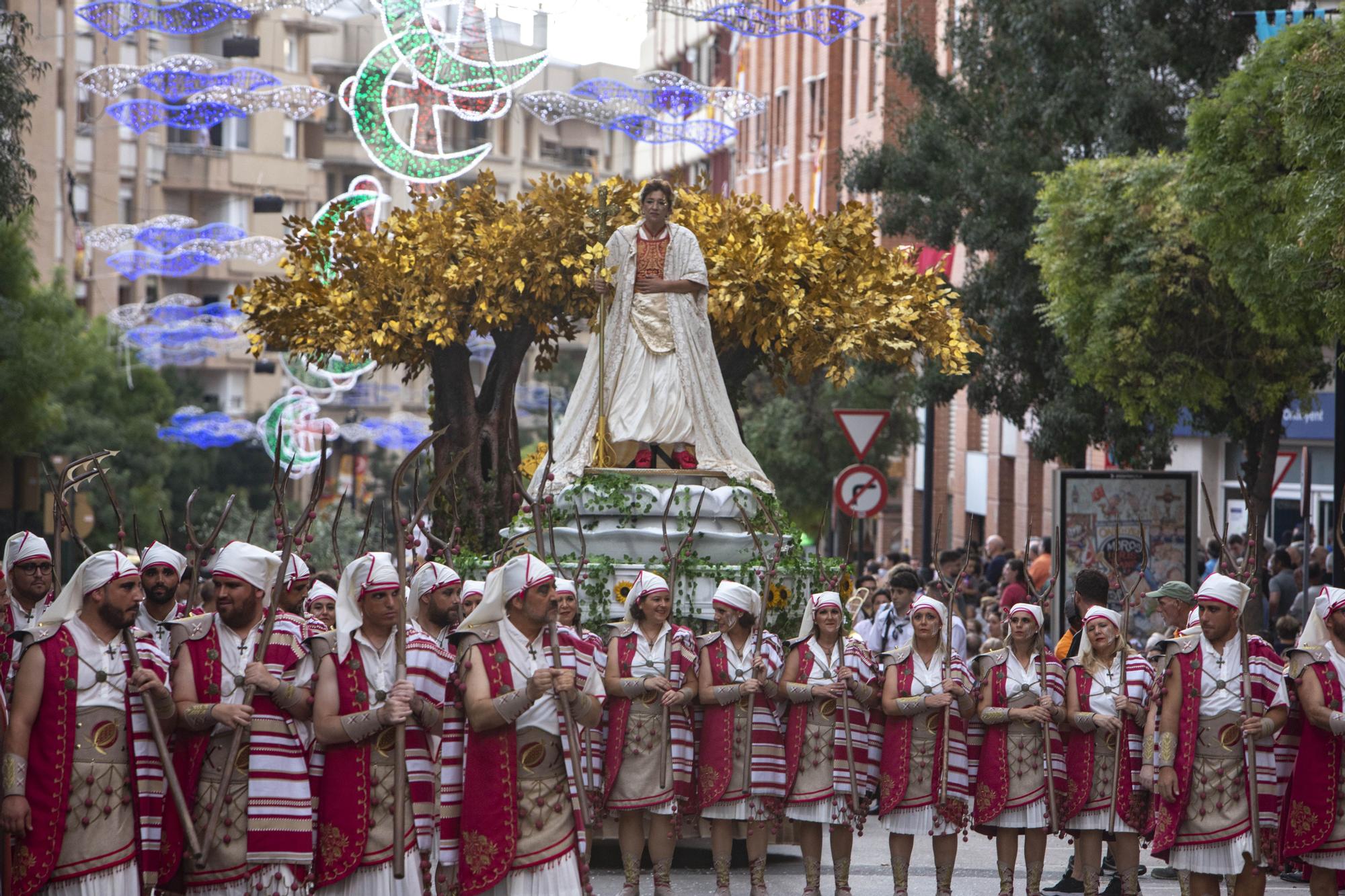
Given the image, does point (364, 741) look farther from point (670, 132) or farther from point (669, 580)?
point (670, 132)

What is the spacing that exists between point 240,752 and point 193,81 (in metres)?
19.7

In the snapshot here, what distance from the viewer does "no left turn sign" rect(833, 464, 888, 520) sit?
2062cm

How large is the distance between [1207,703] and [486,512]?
8.84 metres

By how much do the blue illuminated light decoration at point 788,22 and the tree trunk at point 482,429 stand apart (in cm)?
458

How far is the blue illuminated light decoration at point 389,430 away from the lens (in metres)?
54.7

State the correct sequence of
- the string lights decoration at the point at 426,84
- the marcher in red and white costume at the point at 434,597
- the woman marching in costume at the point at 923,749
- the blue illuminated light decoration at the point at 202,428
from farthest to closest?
the blue illuminated light decoration at the point at 202,428, the string lights decoration at the point at 426,84, the woman marching in costume at the point at 923,749, the marcher in red and white costume at the point at 434,597

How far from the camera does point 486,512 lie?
1823cm

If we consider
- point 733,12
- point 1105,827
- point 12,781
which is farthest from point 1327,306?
point 12,781

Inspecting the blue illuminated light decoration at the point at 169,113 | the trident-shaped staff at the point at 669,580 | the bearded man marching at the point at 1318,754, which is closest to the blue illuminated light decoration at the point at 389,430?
the blue illuminated light decoration at the point at 169,113

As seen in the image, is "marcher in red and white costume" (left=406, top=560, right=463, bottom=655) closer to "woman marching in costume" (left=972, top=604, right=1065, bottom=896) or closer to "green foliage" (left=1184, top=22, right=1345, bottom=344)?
"woman marching in costume" (left=972, top=604, right=1065, bottom=896)

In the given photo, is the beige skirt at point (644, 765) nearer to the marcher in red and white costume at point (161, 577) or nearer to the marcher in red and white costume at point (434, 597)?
the marcher in red and white costume at point (434, 597)

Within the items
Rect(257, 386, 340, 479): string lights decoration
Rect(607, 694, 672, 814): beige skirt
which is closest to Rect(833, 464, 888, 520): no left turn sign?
Rect(607, 694, 672, 814): beige skirt

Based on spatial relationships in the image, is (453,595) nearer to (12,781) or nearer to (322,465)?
(322,465)

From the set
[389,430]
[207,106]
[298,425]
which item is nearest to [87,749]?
[207,106]
